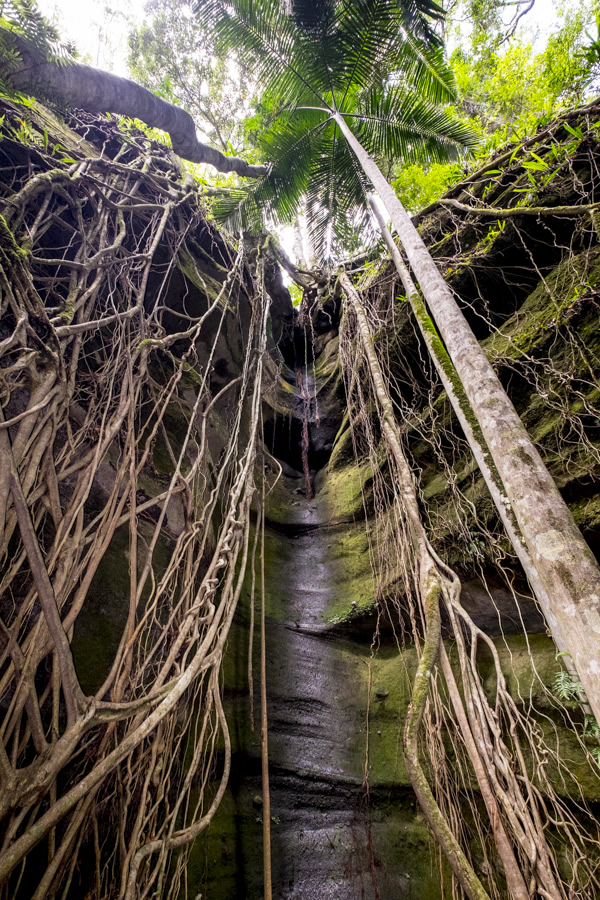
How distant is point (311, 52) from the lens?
137 inches

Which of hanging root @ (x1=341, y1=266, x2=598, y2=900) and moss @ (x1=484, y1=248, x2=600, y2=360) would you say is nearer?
hanging root @ (x1=341, y1=266, x2=598, y2=900)

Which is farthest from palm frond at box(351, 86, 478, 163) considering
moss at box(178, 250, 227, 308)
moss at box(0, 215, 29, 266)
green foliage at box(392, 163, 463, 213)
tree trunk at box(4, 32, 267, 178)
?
moss at box(0, 215, 29, 266)

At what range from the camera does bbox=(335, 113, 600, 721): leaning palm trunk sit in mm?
946

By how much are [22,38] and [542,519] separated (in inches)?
105

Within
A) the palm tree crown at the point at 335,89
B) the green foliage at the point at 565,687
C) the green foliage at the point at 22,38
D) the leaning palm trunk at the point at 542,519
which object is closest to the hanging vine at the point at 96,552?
the green foliage at the point at 22,38

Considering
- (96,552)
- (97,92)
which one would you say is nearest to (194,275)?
(97,92)

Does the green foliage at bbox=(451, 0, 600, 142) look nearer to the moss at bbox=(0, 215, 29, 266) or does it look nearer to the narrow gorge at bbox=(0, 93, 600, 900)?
the narrow gorge at bbox=(0, 93, 600, 900)

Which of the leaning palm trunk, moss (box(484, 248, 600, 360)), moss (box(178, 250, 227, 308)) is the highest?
moss (box(178, 250, 227, 308))

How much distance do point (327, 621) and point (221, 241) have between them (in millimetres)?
3182

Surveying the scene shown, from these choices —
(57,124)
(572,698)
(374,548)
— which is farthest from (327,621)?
(57,124)

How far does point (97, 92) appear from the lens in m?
1.99

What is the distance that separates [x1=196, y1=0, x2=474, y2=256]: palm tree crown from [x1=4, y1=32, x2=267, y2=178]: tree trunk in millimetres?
985

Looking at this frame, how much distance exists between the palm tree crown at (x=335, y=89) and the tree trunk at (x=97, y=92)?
0.98 meters

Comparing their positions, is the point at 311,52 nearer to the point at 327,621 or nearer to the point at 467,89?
the point at 467,89
